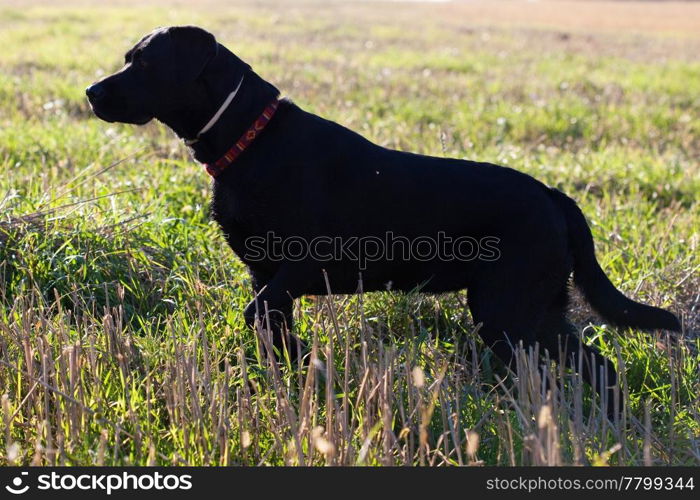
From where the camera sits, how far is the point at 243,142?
326 cm

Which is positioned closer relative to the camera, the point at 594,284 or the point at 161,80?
the point at 161,80

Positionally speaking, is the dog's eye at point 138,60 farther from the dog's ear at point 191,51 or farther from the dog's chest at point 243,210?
the dog's chest at point 243,210

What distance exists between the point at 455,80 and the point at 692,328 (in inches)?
361

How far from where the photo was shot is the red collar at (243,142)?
326 cm

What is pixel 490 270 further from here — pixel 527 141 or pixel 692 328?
pixel 527 141

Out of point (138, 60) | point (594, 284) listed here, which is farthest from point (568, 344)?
point (138, 60)

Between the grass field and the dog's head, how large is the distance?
0.79m

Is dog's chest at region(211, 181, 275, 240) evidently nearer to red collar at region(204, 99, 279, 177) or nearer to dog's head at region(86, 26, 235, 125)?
red collar at region(204, 99, 279, 177)

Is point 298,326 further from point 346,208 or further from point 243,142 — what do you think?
point 243,142

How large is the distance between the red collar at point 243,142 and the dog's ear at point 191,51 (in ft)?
0.94

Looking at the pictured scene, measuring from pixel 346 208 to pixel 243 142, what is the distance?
0.47 meters

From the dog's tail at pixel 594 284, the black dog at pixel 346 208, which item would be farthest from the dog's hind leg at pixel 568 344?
the dog's tail at pixel 594 284

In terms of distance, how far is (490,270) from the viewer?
3.31m
